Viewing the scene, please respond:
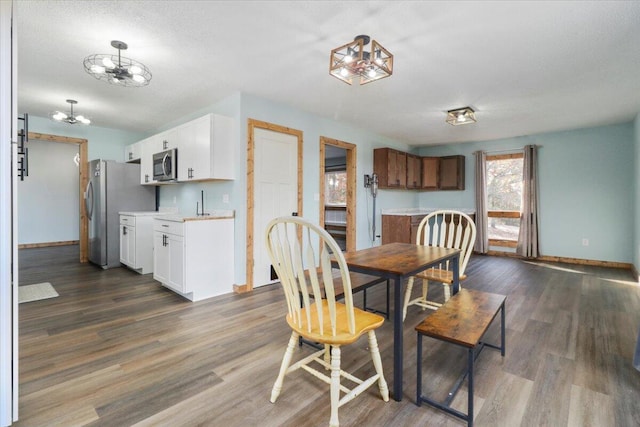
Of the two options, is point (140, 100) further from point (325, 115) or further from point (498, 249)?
point (498, 249)

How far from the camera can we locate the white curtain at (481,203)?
6.30 metres

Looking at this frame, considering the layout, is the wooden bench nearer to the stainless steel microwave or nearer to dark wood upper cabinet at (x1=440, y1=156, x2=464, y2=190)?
the stainless steel microwave

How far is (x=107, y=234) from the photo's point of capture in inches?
188

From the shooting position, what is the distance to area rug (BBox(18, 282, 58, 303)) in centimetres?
331

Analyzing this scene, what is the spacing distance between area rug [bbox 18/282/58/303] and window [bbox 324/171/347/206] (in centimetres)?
602

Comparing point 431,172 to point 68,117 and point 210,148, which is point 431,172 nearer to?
point 210,148

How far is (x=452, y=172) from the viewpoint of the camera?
6.67 m

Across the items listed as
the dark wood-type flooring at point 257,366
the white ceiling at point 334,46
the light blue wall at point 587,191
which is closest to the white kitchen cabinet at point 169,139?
the white ceiling at point 334,46

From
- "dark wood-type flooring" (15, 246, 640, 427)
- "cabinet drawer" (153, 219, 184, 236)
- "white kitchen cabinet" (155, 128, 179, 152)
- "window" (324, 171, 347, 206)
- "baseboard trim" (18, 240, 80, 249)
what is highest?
"white kitchen cabinet" (155, 128, 179, 152)

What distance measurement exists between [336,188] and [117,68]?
634 centimetres

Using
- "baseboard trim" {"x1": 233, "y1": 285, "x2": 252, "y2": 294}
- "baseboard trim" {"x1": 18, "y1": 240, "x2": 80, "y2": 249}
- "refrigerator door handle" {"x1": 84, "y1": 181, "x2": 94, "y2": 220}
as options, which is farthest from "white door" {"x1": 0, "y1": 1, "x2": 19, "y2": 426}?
"baseboard trim" {"x1": 18, "y1": 240, "x2": 80, "y2": 249}

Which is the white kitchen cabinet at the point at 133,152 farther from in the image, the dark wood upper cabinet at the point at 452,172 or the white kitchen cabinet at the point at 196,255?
the dark wood upper cabinet at the point at 452,172

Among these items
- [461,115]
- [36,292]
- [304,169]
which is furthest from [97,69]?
[461,115]

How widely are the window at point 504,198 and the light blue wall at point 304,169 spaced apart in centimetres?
200
